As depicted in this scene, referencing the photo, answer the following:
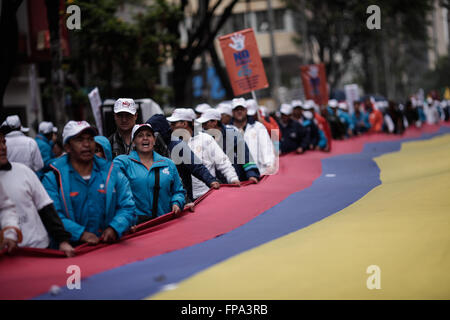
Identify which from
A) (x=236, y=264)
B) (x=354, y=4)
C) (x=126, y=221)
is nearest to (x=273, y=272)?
(x=236, y=264)

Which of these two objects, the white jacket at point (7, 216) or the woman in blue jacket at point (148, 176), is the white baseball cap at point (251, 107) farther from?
the white jacket at point (7, 216)

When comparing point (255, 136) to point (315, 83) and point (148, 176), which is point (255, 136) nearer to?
point (148, 176)

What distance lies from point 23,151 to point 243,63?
6.26 metres

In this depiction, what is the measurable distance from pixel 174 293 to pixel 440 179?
18.0ft

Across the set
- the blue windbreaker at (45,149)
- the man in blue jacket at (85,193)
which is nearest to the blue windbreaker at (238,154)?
the man in blue jacket at (85,193)

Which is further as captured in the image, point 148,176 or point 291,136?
point 291,136

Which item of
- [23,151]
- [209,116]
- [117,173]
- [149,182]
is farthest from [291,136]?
[117,173]

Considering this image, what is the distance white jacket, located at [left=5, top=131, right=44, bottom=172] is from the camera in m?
12.6

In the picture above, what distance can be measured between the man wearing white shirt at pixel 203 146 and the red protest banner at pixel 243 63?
6.84 metres

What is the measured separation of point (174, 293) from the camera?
17.7ft

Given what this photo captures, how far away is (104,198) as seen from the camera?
22.0 ft

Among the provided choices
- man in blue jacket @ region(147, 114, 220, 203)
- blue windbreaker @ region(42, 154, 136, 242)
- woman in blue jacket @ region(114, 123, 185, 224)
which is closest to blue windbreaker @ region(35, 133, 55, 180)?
man in blue jacket @ region(147, 114, 220, 203)
